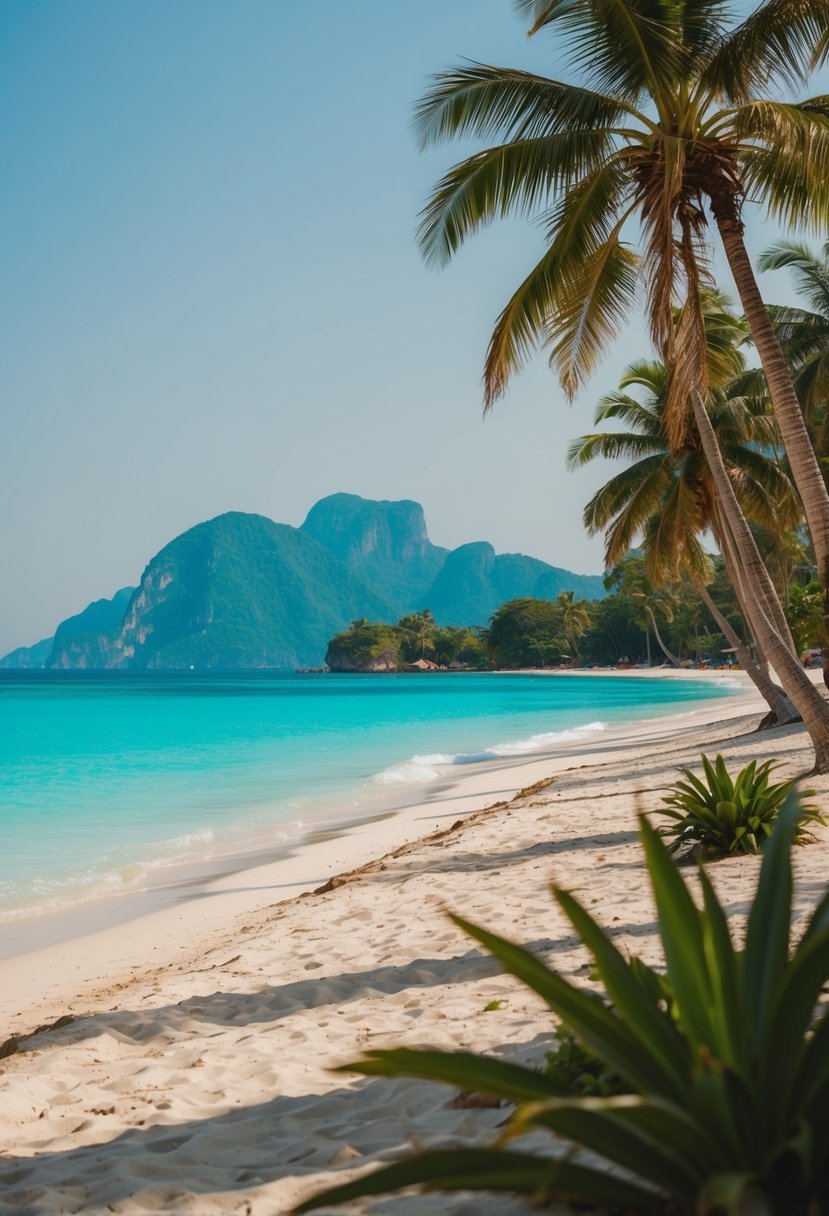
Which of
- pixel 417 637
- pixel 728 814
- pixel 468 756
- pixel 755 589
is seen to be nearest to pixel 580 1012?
pixel 728 814

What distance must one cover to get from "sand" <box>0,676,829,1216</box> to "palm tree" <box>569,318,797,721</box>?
39.6 feet

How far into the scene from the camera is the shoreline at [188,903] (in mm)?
7121

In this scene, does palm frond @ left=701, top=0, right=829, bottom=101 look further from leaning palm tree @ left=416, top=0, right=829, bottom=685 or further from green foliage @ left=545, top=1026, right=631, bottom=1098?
green foliage @ left=545, top=1026, right=631, bottom=1098

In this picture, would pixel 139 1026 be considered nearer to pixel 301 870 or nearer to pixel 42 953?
pixel 42 953

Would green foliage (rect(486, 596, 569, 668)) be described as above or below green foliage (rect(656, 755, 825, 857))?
above

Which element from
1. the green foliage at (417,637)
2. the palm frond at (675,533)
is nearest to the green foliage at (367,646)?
the green foliage at (417,637)

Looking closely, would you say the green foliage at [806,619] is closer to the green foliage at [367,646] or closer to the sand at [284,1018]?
the sand at [284,1018]

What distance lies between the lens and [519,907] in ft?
20.9

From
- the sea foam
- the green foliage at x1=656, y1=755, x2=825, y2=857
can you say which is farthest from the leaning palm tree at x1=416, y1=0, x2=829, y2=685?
the sea foam

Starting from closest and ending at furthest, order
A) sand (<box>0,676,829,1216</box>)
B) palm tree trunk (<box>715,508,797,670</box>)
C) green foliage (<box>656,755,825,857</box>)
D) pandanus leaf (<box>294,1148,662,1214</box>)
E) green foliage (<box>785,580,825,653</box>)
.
Answer: pandanus leaf (<box>294,1148,662,1214</box>), sand (<box>0,676,829,1216</box>), green foliage (<box>656,755,825,857</box>), palm tree trunk (<box>715,508,797,670</box>), green foliage (<box>785,580,825,653</box>)

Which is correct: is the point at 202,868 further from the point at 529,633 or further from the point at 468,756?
the point at 529,633

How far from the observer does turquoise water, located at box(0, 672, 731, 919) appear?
44.6 feet

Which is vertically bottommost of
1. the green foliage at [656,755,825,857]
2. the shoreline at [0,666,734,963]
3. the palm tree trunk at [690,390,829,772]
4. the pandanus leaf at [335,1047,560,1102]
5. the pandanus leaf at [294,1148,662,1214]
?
the shoreline at [0,666,734,963]

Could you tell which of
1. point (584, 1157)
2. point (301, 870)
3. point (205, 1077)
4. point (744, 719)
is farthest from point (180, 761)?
point (584, 1157)
